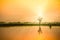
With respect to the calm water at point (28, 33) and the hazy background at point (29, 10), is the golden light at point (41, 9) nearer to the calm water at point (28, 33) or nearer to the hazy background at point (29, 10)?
the hazy background at point (29, 10)

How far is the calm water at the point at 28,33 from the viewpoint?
1.18 meters

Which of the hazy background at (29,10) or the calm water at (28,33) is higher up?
the hazy background at (29,10)

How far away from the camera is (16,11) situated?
1.20 m

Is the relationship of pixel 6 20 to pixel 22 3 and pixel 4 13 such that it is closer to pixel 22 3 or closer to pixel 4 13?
pixel 4 13

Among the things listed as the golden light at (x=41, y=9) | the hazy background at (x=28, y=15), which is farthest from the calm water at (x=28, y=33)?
the golden light at (x=41, y=9)

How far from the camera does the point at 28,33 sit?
1210 millimetres

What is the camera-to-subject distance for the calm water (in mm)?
1177

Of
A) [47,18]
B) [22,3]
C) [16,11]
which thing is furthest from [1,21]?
[47,18]

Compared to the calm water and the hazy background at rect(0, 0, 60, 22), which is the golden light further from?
the calm water

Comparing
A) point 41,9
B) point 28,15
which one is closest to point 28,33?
point 28,15

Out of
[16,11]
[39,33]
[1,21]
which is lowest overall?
[39,33]

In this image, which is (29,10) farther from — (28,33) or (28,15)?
(28,33)

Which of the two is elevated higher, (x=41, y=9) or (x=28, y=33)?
(x=41, y=9)

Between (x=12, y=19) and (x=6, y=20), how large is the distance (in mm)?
65
